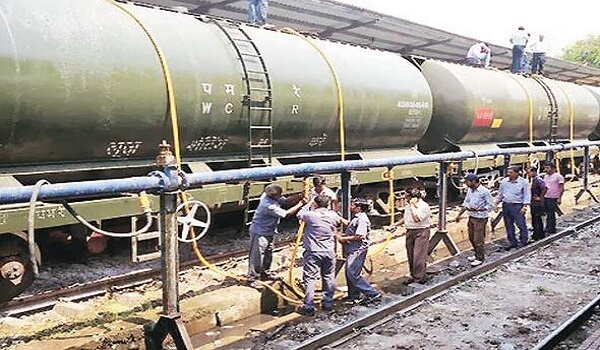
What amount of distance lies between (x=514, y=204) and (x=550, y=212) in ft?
5.20

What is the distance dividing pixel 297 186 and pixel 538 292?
376cm

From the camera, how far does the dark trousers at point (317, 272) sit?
7008mm

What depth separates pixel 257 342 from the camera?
20.3ft

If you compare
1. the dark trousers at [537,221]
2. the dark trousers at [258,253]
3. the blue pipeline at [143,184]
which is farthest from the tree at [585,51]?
the blue pipeline at [143,184]

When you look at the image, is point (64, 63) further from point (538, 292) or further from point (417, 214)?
point (538, 292)

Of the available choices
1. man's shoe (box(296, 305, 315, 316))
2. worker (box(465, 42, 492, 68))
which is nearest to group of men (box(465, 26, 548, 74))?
worker (box(465, 42, 492, 68))

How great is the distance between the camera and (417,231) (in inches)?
325

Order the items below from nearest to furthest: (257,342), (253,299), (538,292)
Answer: (257,342), (253,299), (538,292)

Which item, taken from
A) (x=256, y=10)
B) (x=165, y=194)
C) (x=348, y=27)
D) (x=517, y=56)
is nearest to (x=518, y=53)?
(x=517, y=56)

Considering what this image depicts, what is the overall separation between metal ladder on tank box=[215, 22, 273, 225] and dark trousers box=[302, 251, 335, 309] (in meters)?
1.87

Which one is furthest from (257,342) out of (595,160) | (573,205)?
(595,160)

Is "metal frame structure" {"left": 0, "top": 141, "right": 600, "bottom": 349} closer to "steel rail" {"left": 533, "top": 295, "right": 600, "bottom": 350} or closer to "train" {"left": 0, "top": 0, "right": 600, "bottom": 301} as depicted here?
"train" {"left": 0, "top": 0, "right": 600, "bottom": 301}

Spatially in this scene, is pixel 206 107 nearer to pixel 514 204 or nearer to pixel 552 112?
pixel 514 204

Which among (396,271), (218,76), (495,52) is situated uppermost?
(495,52)
